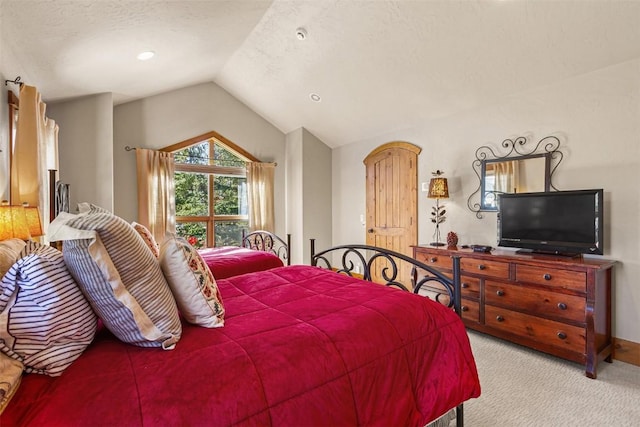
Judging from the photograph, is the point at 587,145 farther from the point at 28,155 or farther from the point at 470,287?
the point at 28,155

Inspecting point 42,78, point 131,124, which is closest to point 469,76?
point 42,78

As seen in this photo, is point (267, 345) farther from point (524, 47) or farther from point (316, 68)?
point (316, 68)

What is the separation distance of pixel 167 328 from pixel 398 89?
354 centimetres

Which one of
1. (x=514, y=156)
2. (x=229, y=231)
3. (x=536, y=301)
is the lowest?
Result: (x=536, y=301)

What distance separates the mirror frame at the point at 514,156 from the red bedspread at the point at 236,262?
2287 mm

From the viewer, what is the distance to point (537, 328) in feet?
8.81

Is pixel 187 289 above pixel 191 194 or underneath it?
underneath

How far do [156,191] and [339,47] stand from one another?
10.2 feet

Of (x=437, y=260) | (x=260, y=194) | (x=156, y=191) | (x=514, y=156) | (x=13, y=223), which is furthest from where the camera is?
(x=260, y=194)

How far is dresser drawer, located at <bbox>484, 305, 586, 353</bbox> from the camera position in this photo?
249cm

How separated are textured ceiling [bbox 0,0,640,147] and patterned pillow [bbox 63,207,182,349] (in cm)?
188

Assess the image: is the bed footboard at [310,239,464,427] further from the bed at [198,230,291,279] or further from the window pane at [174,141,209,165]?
the window pane at [174,141,209,165]

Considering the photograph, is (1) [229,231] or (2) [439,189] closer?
(2) [439,189]

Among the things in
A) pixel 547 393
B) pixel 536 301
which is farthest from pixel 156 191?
pixel 547 393
